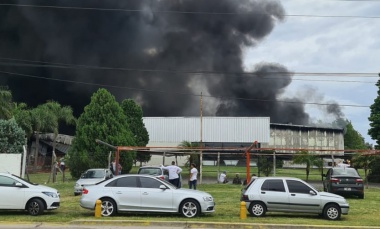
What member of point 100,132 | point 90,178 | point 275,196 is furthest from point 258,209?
point 100,132

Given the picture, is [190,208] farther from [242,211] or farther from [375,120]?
[375,120]

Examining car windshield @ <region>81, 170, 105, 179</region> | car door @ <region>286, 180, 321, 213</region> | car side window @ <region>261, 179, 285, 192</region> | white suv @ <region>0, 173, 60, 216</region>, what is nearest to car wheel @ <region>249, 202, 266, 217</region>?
car side window @ <region>261, 179, 285, 192</region>

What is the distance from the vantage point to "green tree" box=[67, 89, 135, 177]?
37.8 meters

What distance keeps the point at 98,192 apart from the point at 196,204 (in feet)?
10.4

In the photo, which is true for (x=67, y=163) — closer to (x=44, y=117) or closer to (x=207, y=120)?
(x=44, y=117)

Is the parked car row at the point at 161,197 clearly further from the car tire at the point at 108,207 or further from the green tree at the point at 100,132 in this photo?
the green tree at the point at 100,132

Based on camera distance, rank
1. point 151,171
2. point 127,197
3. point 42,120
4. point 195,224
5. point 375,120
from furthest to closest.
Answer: point 42,120
point 375,120
point 151,171
point 127,197
point 195,224

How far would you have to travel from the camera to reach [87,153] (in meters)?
36.8

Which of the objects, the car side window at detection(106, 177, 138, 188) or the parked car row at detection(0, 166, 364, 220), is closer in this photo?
the parked car row at detection(0, 166, 364, 220)

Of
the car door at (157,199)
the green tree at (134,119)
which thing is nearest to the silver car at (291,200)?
the car door at (157,199)

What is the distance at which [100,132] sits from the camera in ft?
128

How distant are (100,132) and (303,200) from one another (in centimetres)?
2650

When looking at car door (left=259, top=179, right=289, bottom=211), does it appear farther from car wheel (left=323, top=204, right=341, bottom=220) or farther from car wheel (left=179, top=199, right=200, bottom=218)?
car wheel (left=179, top=199, right=200, bottom=218)

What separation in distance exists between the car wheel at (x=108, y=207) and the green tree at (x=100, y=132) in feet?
72.2
